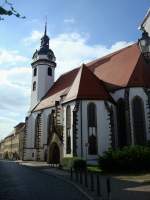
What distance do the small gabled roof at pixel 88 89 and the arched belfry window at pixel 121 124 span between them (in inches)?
58.8

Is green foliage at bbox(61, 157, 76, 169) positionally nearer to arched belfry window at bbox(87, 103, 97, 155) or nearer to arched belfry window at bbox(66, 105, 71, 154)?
arched belfry window at bbox(66, 105, 71, 154)

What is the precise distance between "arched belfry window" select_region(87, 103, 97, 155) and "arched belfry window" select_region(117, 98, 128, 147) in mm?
3025

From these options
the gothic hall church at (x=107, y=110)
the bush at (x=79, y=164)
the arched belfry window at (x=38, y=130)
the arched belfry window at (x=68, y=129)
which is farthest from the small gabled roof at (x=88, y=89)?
the arched belfry window at (x=38, y=130)

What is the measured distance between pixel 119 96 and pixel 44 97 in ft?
63.8

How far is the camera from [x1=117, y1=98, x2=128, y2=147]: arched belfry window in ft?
111

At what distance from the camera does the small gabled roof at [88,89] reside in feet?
112

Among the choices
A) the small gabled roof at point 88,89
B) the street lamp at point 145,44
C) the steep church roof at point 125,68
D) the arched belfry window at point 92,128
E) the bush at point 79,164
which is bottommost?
the bush at point 79,164

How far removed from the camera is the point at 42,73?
2087 inches

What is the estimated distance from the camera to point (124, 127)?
33.9 meters

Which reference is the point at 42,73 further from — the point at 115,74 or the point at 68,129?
the point at 68,129

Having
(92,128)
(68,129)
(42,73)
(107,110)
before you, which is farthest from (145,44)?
(42,73)

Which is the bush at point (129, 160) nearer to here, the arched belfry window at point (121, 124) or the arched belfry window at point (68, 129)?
the arched belfry window at point (121, 124)

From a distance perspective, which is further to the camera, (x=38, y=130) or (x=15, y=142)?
(x=15, y=142)

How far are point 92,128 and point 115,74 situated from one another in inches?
331
